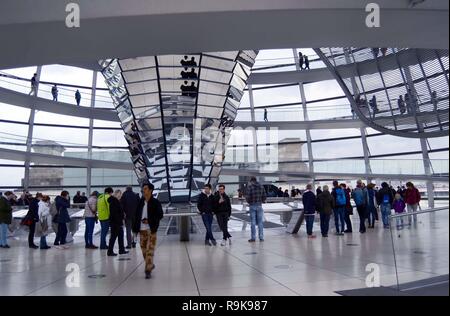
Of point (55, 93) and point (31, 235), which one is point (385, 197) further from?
point (55, 93)

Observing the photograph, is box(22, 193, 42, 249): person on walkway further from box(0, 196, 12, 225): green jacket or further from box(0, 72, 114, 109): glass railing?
box(0, 72, 114, 109): glass railing

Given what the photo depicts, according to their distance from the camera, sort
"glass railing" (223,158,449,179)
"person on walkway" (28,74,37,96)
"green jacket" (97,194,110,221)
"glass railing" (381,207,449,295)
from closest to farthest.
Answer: "glass railing" (381,207,449,295) → "green jacket" (97,194,110,221) → "glass railing" (223,158,449,179) → "person on walkway" (28,74,37,96)

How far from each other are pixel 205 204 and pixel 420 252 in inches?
272

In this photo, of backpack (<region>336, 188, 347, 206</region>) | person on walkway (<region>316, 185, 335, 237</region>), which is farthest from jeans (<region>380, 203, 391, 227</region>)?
person on walkway (<region>316, 185, 335, 237</region>)

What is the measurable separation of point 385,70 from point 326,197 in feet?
46.7

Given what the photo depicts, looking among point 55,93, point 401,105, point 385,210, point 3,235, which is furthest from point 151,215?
point 55,93

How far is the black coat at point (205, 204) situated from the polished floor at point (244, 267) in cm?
108

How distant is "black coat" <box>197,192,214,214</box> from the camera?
12078 millimetres

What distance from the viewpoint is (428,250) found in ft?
18.9

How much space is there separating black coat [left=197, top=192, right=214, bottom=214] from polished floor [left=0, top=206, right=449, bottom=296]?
108 centimetres

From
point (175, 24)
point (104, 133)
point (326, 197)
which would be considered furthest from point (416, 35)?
point (104, 133)

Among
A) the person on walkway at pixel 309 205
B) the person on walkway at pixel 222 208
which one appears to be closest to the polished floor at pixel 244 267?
the person on walkway at pixel 222 208

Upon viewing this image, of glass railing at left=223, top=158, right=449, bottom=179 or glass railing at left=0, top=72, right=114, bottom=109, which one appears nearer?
glass railing at left=223, top=158, right=449, bottom=179

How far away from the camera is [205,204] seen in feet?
39.7
